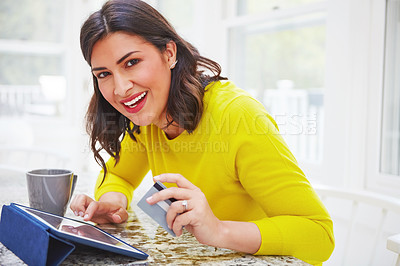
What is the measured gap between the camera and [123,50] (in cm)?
99

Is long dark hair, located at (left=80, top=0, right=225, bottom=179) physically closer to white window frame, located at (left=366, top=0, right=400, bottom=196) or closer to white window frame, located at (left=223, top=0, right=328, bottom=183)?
white window frame, located at (left=366, top=0, right=400, bottom=196)

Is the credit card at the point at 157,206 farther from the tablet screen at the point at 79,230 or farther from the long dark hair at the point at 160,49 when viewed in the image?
the long dark hair at the point at 160,49

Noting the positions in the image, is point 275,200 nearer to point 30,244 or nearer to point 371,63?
point 30,244

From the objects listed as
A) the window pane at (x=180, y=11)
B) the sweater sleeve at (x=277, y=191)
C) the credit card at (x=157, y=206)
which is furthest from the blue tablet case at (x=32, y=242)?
the window pane at (x=180, y=11)

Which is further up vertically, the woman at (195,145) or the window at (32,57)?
the window at (32,57)

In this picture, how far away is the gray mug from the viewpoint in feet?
3.21

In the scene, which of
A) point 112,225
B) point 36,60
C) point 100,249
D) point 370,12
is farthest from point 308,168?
point 36,60

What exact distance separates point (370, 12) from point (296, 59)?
573mm

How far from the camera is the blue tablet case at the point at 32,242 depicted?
2.17ft

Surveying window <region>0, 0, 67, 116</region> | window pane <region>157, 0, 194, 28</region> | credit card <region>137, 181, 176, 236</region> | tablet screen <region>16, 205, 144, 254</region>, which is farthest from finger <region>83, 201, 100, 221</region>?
window <region>0, 0, 67, 116</region>

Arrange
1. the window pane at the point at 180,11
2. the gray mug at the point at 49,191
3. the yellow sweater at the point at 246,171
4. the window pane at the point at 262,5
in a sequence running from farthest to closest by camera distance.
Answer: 1. the window pane at the point at 180,11
2. the window pane at the point at 262,5
3. the gray mug at the point at 49,191
4. the yellow sweater at the point at 246,171

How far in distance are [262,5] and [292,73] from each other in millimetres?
497

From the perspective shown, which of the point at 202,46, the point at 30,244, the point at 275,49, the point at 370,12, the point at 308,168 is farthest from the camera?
the point at 202,46

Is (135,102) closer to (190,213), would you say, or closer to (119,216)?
(119,216)
